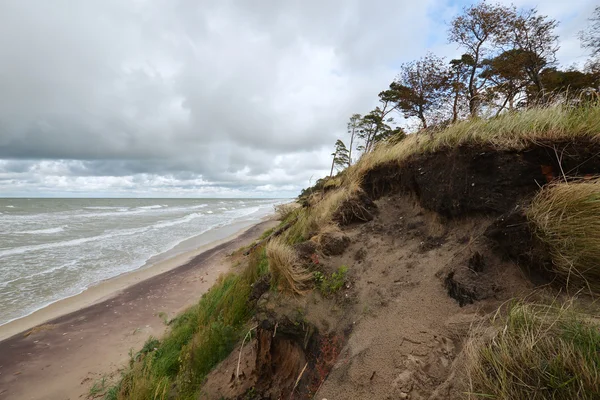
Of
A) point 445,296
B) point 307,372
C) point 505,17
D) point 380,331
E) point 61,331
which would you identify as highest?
point 505,17

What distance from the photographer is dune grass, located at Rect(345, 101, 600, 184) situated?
2828 millimetres

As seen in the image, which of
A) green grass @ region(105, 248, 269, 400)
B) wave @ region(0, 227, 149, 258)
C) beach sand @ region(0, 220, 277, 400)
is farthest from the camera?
wave @ region(0, 227, 149, 258)

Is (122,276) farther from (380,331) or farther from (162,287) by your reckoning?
(380,331)

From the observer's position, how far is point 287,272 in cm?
388

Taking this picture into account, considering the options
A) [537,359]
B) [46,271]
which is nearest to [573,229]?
[537,359]

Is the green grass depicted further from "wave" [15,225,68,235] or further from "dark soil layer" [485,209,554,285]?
"wave" [15,225,68,235]

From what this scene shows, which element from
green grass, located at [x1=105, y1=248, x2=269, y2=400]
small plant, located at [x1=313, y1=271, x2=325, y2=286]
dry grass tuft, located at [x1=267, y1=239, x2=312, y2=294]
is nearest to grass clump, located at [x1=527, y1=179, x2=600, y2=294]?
small plant, located at [x1=313, y1=271, x2=325, y2=286]

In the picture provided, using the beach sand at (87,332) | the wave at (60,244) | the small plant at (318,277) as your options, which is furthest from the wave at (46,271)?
the small plant at (318,277)

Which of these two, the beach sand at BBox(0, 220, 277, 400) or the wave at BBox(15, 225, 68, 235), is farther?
the wave at BBox(15, 225, 68, 235)

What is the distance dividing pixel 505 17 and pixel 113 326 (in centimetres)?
1950

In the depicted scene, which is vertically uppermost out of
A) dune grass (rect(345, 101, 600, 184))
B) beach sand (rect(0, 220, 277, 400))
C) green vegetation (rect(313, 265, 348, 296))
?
dune grass (rect(345, 101, 600, 184))

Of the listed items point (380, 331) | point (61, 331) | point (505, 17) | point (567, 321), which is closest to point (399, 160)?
point (380, 331)

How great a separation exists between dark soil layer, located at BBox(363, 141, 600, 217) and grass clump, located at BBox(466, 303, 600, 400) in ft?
4.91

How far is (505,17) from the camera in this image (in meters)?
12.2
